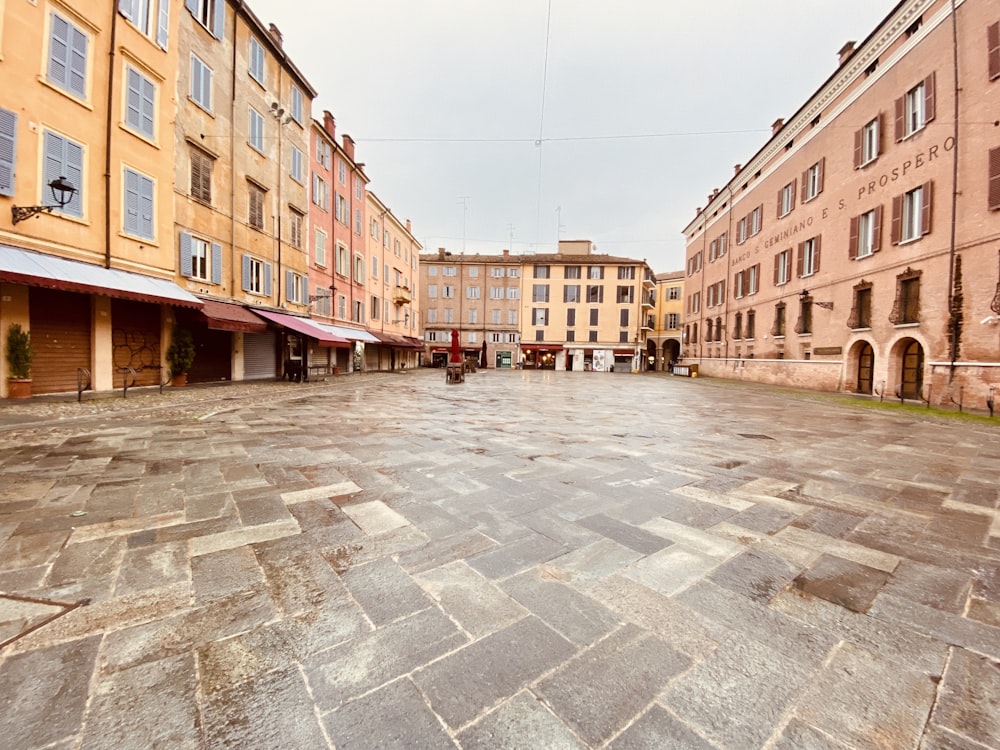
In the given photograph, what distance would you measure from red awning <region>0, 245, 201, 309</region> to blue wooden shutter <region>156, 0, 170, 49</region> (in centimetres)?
705

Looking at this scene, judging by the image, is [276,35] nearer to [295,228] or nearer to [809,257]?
[295,228]

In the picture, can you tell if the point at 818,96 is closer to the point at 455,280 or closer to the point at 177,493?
the point at 177,493

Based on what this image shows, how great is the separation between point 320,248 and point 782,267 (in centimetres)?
2417

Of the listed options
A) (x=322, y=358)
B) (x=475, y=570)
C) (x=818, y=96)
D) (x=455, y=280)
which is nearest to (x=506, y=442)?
(x=475, y=570)

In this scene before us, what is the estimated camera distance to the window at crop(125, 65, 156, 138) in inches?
460

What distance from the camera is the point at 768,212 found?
79.4 feet

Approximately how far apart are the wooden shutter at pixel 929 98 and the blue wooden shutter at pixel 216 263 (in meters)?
24.2

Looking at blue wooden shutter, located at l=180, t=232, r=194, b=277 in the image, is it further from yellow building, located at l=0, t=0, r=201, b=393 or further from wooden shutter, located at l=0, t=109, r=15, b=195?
wooden shutter, located at l=0, t=109, r=15, b=195

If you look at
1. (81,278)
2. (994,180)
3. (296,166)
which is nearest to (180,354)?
(81,278)

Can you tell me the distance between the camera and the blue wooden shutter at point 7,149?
353 inches

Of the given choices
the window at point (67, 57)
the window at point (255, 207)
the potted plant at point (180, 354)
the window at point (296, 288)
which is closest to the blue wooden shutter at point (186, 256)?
the potted plant at point (180, 354)

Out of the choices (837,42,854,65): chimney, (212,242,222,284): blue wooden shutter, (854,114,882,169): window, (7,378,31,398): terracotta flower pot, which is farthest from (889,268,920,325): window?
(7,378,31,398): terracotta flower pot

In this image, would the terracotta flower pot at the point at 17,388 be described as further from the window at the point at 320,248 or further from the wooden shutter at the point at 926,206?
the wooden shutter at the point at 926,206

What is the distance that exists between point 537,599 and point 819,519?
2669 millimetres
